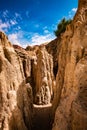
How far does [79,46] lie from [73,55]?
14.9 inches

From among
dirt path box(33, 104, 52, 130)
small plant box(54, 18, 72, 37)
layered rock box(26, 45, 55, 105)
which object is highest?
small plant box(54, 18, 72, 37)

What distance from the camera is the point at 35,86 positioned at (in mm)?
14227

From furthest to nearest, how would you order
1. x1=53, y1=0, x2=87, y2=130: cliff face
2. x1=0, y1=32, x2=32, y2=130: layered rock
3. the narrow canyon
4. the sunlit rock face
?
the sunlit rock face < x1=0, y1=32, x2=32, y2=130: layered rock < the narrow canyon < x1=53, y1=0, x2=87, y2=130: cliff face

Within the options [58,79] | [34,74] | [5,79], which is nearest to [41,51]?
[34,74]

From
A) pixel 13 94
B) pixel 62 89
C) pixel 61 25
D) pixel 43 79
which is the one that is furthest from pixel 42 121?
pixel 61 25

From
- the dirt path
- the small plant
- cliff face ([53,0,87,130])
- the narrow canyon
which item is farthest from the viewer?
the small plant

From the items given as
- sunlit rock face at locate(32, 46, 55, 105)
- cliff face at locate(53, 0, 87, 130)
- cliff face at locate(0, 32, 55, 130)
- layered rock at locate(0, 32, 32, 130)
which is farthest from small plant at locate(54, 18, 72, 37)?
cliff face at locate(53, 0, 87, 130)

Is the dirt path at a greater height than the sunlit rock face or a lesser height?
lesser

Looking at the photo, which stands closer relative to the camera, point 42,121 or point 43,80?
point 42,121

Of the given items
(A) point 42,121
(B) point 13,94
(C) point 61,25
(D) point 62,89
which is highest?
(C) point 61,25

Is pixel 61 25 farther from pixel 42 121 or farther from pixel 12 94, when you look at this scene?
pixel 12 94

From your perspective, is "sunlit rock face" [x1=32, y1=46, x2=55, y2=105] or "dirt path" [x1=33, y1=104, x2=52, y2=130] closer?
"dirt path" [x1=33, y1=104, x2=52, y2=130]

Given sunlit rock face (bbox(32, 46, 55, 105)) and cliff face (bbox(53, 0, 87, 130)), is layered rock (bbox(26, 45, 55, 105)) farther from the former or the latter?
cliff face (bbox(53, 0, 87, 130))

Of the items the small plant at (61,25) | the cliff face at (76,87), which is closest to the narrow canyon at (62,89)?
the cliff face at (76,87)
